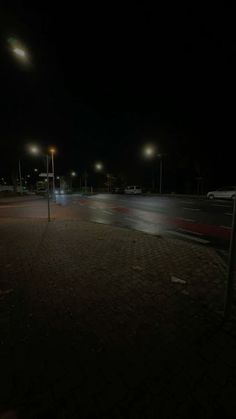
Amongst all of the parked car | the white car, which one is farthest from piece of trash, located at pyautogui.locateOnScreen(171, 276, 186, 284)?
the parked car

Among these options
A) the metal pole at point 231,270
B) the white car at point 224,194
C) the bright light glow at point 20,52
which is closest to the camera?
the metal pole at point 231,270

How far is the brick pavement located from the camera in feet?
5.87

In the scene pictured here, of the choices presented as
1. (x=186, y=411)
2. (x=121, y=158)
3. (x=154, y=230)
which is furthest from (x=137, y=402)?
(x=121, y=158)

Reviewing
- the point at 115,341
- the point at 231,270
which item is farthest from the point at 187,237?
the point at 115,341

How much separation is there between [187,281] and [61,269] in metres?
2.78

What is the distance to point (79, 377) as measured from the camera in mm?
2006

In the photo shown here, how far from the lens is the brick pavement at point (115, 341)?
1.79m

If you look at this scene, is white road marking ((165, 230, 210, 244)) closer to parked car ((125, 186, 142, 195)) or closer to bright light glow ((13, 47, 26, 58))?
bright light glow ((13, 47, 26, 58))

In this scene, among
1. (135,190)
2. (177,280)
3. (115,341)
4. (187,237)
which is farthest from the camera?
(135,190)

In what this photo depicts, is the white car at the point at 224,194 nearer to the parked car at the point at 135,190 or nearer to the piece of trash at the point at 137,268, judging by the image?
the parked car at the point at 135,190

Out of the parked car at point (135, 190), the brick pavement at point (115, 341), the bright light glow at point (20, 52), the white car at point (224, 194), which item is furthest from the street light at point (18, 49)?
the parked car at point (135, 190)

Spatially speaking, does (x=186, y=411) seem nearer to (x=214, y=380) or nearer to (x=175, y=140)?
(x=214, y=380)

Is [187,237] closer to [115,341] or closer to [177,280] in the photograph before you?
[177,280]

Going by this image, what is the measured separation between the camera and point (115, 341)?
2447mm
